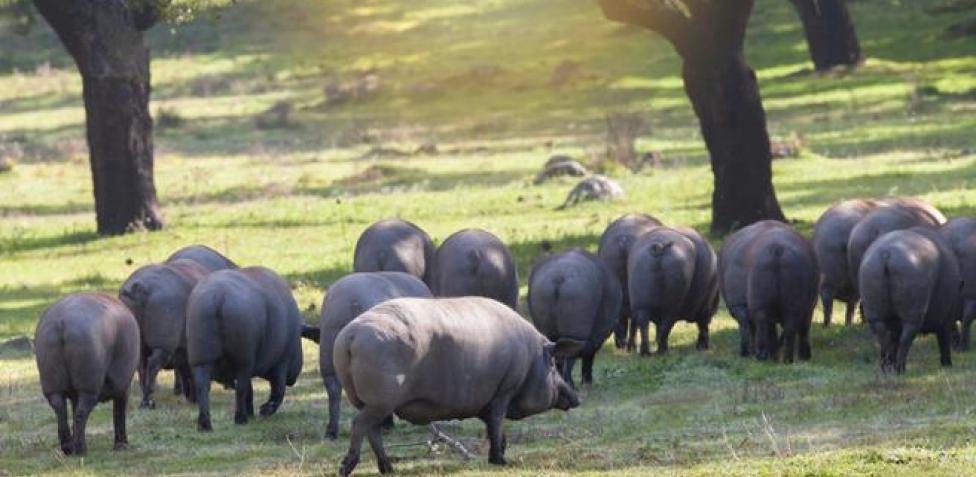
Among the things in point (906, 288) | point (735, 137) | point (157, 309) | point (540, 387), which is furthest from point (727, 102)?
point (540, 387)

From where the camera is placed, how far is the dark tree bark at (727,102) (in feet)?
96.3

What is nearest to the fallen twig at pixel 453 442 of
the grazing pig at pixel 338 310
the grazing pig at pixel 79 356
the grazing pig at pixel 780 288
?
the grazing pig at pixel 338 310

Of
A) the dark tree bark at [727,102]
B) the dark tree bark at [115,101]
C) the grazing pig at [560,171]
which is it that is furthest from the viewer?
the grazing pig at [560,171]

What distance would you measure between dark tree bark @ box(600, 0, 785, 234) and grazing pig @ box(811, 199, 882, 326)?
647 cm

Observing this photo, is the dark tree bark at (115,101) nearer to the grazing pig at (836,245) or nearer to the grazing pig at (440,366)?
the grazing pig at (836,245)

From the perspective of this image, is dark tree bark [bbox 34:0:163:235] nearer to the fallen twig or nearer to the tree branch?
the tree branch

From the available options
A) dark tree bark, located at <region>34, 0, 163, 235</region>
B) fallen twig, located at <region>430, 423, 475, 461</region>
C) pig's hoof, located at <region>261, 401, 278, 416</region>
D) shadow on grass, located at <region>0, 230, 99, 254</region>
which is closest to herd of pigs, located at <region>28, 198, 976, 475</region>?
pig's hoof, located at <region>261, 401, 278, 416</region>

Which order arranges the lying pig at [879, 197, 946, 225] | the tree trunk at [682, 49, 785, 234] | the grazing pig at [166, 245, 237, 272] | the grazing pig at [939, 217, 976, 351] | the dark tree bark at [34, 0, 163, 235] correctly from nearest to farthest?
the grazing pig at [939, 217, 976, 351] → the grazing pig at [166, 245, 237, 272] → the lying pig at [879, 197, 946, 225] → the tree trunk at [682, 49, 785, 234] → the dark tree bark at [34, 0, 163, 235]

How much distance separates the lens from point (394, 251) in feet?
72.8

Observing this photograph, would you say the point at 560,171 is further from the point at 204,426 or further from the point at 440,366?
the point at 440,366

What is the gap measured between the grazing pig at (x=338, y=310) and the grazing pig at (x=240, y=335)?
3.80ft

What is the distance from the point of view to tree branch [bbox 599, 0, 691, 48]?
28.9 metres

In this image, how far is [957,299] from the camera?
19.7 m

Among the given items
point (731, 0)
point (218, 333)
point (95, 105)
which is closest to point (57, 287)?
point (95, 105)
